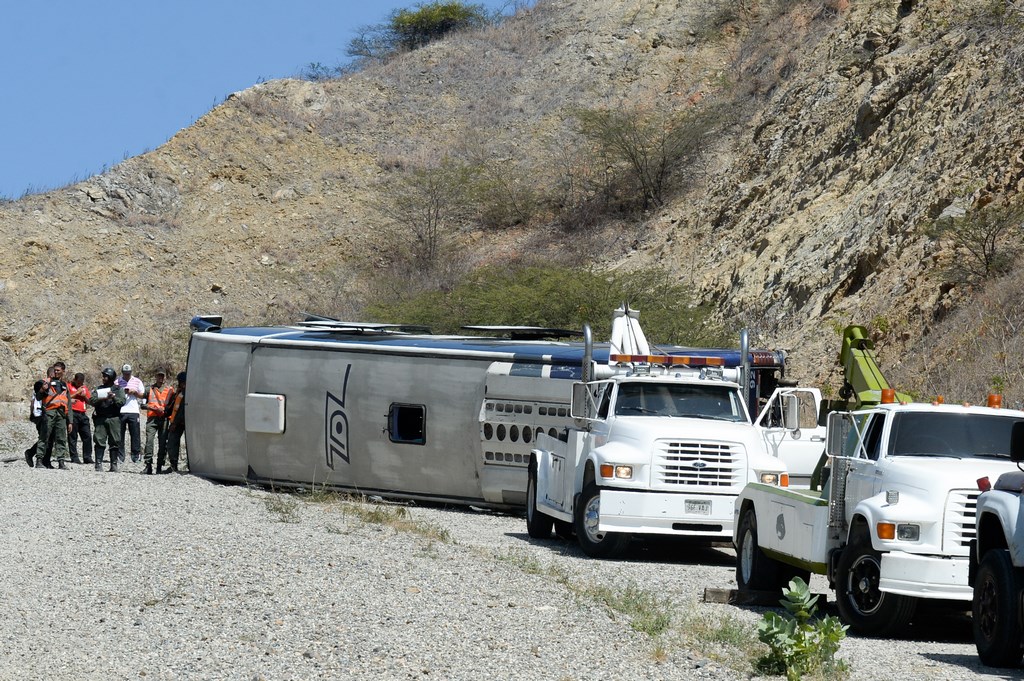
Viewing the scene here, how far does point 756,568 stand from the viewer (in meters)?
12.9

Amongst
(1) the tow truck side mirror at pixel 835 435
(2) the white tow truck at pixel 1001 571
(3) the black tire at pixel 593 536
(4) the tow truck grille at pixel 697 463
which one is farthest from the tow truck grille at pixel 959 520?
(3) the black tire at pixel 593 536

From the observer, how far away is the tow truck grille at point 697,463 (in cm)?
1557

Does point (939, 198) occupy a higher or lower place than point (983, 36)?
lower

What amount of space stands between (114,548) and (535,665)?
6013 mm

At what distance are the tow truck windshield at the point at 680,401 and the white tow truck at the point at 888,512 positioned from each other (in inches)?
136

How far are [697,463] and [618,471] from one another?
3.08 feet

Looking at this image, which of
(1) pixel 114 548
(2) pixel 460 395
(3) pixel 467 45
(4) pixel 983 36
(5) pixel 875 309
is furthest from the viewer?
(3) pixel 467 45

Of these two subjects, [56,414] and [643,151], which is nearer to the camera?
[56,414]

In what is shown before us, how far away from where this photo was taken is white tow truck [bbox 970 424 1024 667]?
9.04 metres

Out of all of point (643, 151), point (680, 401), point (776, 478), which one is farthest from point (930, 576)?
point (643, 151)

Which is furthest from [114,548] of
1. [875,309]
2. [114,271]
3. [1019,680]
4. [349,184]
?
[349,184]

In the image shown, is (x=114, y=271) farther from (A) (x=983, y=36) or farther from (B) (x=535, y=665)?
(B) (x=535, y=665)

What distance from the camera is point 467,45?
7150 centimetres

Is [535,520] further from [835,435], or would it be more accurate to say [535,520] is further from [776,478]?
[835,435]
